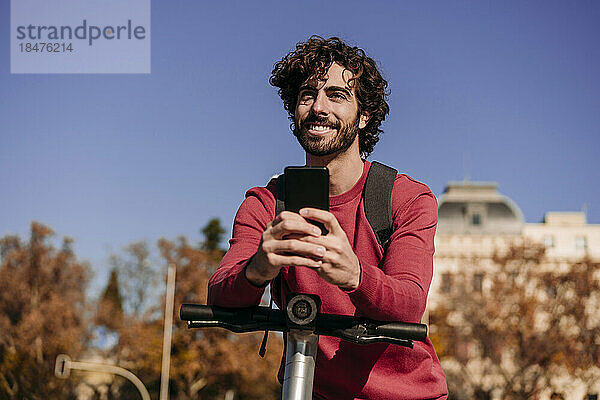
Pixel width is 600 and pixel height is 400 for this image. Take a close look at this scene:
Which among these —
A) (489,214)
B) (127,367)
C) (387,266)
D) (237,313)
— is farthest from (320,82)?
(489,214)

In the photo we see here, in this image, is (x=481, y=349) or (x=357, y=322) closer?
(x=357, y=322)

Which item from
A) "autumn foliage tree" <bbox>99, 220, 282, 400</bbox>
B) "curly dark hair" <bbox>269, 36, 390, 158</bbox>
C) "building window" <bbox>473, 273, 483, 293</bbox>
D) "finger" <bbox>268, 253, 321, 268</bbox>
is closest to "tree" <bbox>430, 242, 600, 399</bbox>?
"building window" <bbox>473, 273, 483, 293</bbox>

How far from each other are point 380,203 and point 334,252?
821 millimetres

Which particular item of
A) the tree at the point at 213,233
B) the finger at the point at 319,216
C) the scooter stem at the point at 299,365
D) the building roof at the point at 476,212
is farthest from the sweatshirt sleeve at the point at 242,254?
the building roof at the point at 476,212

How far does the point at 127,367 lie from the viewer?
43.0 meters

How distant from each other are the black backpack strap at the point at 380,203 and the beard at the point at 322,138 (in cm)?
19

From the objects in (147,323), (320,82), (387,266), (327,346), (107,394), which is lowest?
(107,394)

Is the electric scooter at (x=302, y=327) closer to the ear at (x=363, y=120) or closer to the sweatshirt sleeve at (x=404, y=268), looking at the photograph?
the sweatshirt sleeve at (x=404, y=268)

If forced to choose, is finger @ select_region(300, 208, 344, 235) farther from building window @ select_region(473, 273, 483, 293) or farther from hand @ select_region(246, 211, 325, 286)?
building window @ select_region(473, 273, 483, 293)

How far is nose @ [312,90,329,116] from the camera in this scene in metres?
2.78

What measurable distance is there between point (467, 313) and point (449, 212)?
30663 mm

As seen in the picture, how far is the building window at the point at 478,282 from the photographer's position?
4083cm

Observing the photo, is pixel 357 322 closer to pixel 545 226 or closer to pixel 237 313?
pixel 237 313

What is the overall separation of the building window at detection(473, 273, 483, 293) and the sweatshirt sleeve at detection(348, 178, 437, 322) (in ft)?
127
